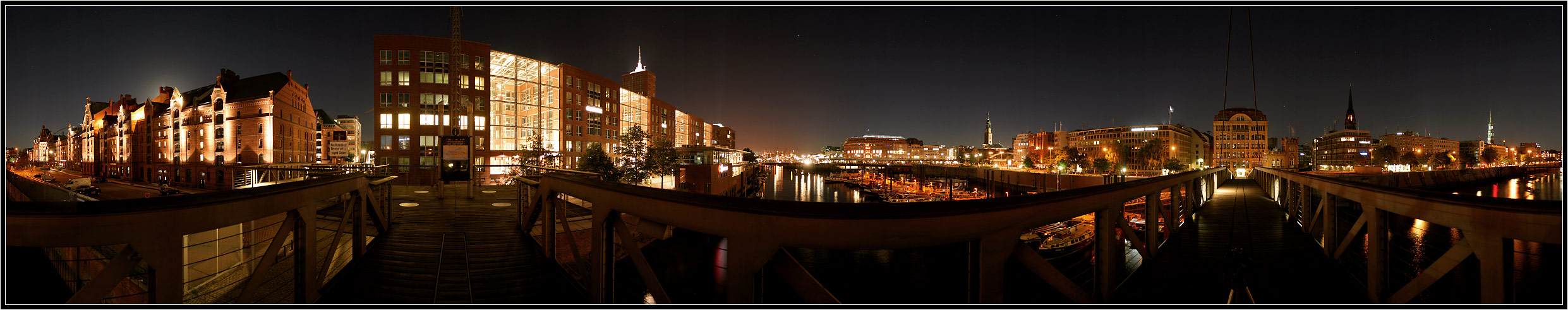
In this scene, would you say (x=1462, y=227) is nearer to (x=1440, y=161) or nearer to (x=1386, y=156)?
(x=1386, y=156)

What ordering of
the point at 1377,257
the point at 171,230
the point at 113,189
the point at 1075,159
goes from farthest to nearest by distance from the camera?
the point at 1075,159 → the point at 113,189 → the point at 1377,257 → the point at 171,230

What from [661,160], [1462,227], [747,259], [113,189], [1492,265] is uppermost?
[661,160]

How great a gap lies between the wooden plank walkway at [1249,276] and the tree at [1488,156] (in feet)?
426

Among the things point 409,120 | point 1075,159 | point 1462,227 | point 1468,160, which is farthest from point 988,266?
point 1468,160

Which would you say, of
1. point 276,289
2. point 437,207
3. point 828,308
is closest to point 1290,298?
point 828,308

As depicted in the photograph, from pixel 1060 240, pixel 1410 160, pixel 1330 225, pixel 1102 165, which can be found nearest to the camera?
pixel 1330 225

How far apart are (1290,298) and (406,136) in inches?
1751

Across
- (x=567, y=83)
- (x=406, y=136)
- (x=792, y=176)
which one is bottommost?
(x=792, y=176)

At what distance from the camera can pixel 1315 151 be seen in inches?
4710

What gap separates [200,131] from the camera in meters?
42.2

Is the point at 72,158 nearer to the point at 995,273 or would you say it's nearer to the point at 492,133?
the point at 492,133

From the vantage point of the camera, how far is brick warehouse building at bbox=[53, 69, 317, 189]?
4081 centimetres

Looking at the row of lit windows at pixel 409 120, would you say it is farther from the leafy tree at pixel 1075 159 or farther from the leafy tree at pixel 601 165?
the leafy tree at pixel 1075 159

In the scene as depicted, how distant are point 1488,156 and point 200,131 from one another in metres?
180
